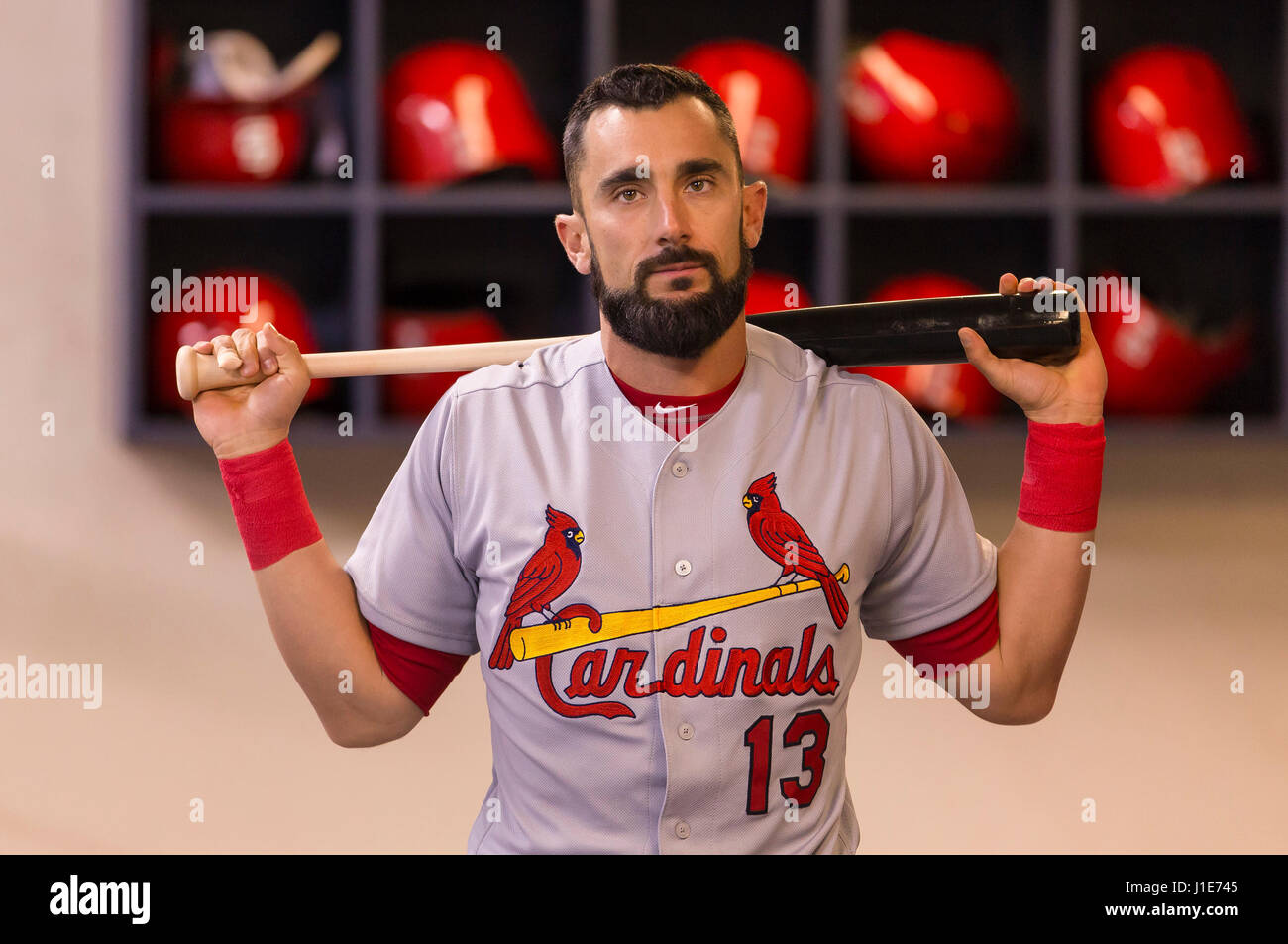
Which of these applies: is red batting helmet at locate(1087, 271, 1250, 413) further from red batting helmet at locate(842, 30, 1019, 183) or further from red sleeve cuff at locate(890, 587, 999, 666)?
red sleeve cuff at locate(890, 587, 999, 666)

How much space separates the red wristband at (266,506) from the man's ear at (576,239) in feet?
1.05

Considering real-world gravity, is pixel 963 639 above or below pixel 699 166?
below

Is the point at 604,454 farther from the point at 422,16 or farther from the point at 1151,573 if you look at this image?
the point at 1151,573

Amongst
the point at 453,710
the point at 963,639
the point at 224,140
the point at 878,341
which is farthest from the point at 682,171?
the point at 453,710

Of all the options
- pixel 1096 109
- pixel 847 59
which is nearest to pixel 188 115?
pixel 847 59

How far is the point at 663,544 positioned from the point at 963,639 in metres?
0.31

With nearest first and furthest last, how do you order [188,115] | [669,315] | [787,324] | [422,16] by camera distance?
[669,315]
[787,324]
[188,115]
[422,16]

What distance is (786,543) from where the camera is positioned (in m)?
1.05

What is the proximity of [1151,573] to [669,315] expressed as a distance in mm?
1136

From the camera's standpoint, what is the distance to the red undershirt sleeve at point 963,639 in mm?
1136

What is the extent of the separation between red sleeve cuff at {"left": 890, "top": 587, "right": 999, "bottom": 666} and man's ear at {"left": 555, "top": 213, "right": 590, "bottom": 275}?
475 mm

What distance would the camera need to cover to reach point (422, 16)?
174cm

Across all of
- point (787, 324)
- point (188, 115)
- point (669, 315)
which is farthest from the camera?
point (188, 115)

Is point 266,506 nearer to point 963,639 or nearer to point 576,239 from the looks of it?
point 576,239
